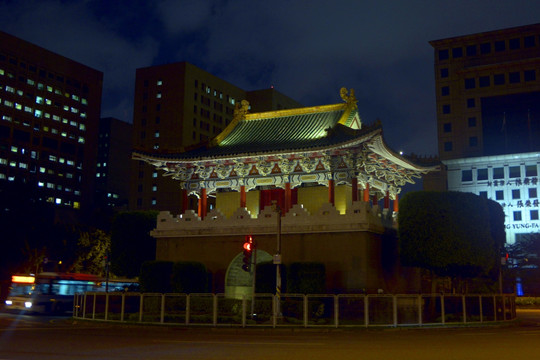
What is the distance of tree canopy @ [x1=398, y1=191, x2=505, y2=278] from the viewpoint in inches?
1236

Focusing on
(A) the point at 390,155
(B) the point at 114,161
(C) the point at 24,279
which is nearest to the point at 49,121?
(B) the point at 114,161

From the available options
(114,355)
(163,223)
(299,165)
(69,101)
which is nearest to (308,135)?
(299,165)

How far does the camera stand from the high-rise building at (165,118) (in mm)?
102812

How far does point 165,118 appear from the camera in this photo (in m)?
104

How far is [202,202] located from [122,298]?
541 inches

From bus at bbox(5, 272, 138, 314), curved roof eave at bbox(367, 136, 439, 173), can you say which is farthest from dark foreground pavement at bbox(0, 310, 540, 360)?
bus at bbox(5, 272, 138, 314)

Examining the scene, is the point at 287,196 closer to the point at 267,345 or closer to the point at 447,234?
the point at 447,234

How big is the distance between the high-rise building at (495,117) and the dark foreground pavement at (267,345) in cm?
5911

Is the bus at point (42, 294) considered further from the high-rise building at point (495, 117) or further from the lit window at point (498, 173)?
the lit window at point (498, 173)

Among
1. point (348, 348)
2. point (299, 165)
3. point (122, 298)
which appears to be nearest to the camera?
point (348, 348)

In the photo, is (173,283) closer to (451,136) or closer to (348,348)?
(348,348)

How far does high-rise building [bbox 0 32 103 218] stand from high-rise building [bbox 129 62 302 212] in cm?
1844

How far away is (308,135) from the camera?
38.4 meters

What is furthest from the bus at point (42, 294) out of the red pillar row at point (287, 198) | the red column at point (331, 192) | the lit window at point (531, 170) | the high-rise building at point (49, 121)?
the high-rise building at point (49, 121)
